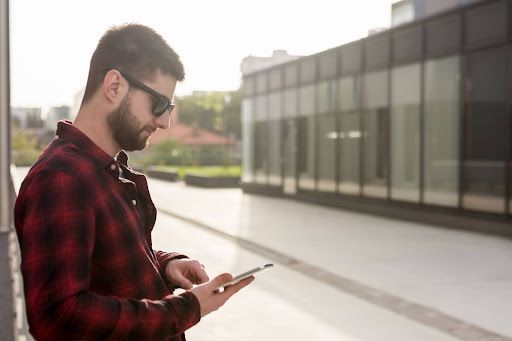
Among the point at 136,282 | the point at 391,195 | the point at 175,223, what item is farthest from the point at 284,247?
the point at 136,282

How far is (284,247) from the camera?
41.9 feet

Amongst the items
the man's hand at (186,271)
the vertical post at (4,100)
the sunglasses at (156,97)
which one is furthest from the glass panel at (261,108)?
the sunglasses at (156,97)

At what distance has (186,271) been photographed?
2367mm

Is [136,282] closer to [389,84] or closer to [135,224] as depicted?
[135,224]

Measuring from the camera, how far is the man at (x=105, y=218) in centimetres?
172

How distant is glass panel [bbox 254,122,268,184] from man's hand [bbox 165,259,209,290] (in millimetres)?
26902

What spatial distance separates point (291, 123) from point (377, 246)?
1459cm

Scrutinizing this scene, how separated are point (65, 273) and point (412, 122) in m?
17.9

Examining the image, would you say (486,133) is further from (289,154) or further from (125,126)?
(125,126)

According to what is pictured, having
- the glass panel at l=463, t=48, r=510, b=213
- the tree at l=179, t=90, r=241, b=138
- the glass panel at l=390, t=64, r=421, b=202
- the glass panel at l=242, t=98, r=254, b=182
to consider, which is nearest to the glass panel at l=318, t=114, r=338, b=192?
the glass panel at l=390, t=64, r=421, b=202

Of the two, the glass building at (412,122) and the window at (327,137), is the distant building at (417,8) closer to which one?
the glass building at (412,122)

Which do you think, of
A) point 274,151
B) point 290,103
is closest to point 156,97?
point 290,103

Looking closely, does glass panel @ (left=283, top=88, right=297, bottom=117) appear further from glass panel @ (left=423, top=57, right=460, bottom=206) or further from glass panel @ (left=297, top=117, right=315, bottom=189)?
glass panel @ (left=423, top=57, right=460, bottom=206)

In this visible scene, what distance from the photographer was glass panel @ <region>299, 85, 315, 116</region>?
2531cm
